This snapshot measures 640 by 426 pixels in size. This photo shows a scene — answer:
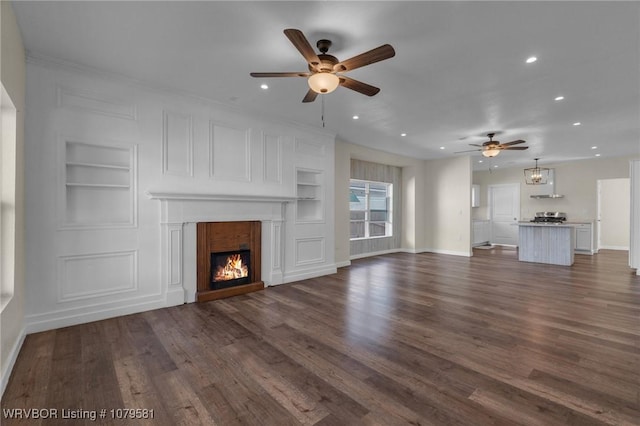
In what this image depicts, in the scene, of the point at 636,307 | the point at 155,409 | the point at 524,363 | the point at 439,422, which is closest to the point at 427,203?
the point at 636,307

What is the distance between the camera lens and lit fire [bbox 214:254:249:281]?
4366 mm

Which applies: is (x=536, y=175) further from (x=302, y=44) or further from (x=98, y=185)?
(x=98, y=185)

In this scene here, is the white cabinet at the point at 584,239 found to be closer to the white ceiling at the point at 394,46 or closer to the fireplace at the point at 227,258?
the white ceiling at the point at 394,46

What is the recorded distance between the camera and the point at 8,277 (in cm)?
251

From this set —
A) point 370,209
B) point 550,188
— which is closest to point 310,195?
point 370,209

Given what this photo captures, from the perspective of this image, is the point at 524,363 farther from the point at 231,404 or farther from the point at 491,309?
the point at 231,404

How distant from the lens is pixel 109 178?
3.56m

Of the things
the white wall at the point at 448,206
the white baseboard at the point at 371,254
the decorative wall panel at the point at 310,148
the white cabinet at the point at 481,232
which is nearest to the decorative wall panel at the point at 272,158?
the decorative wall panel at the point at 310,148

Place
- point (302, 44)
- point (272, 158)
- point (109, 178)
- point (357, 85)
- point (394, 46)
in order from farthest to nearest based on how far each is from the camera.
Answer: point (272, 158) → point (109, 178) → point (357, 85) → point (394, 46) → point (302, 44)

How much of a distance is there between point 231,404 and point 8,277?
2250 millimetres

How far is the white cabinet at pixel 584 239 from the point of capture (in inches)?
334

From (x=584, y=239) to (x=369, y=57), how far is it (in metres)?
9.76

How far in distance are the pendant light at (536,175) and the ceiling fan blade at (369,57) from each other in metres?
8.65

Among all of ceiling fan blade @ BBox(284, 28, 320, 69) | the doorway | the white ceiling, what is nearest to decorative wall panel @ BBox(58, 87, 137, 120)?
the white ceiling
